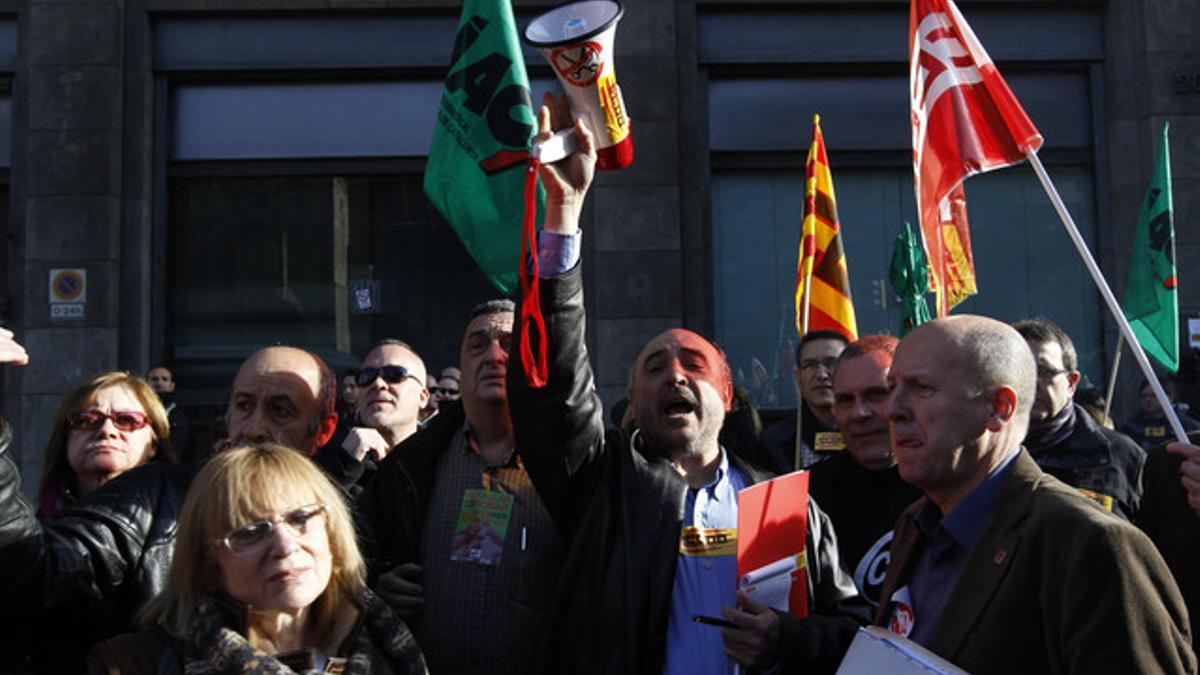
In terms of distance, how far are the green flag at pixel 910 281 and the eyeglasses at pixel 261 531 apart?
5.26 meters

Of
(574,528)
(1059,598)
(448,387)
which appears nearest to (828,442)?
(574,528)

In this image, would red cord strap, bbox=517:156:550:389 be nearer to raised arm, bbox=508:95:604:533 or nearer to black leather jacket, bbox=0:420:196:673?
raised arm, bbox=508:95:604:533

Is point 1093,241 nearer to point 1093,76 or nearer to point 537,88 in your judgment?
point 1093,76

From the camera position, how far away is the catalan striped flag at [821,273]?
668 centimetres

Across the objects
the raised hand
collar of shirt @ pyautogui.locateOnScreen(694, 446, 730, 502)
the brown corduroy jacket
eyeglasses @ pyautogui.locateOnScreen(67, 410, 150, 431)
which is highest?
the raised hand

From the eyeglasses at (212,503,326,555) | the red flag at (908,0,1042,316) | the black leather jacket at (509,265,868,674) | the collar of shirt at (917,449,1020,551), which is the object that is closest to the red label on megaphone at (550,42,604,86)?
the black leather jacket at (509,265,868,674)

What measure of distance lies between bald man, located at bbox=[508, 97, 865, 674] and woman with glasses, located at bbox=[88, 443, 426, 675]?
1.88ft

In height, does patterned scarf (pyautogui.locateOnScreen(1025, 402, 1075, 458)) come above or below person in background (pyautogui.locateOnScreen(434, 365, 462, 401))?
below

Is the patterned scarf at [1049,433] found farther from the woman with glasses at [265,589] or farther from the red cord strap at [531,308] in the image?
the woman with glasses at [265,589]

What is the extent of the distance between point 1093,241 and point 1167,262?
442cm

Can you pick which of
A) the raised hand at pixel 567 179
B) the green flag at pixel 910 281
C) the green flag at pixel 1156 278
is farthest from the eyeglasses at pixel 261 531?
the green flag at pixel 1156 278

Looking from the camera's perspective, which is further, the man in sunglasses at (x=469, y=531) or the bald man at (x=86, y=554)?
the man in sunglasses at (x=469, y=531)

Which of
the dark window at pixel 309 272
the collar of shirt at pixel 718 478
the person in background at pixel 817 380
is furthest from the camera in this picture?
the dark window at pixel 309 272

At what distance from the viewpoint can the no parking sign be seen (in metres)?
11.0
